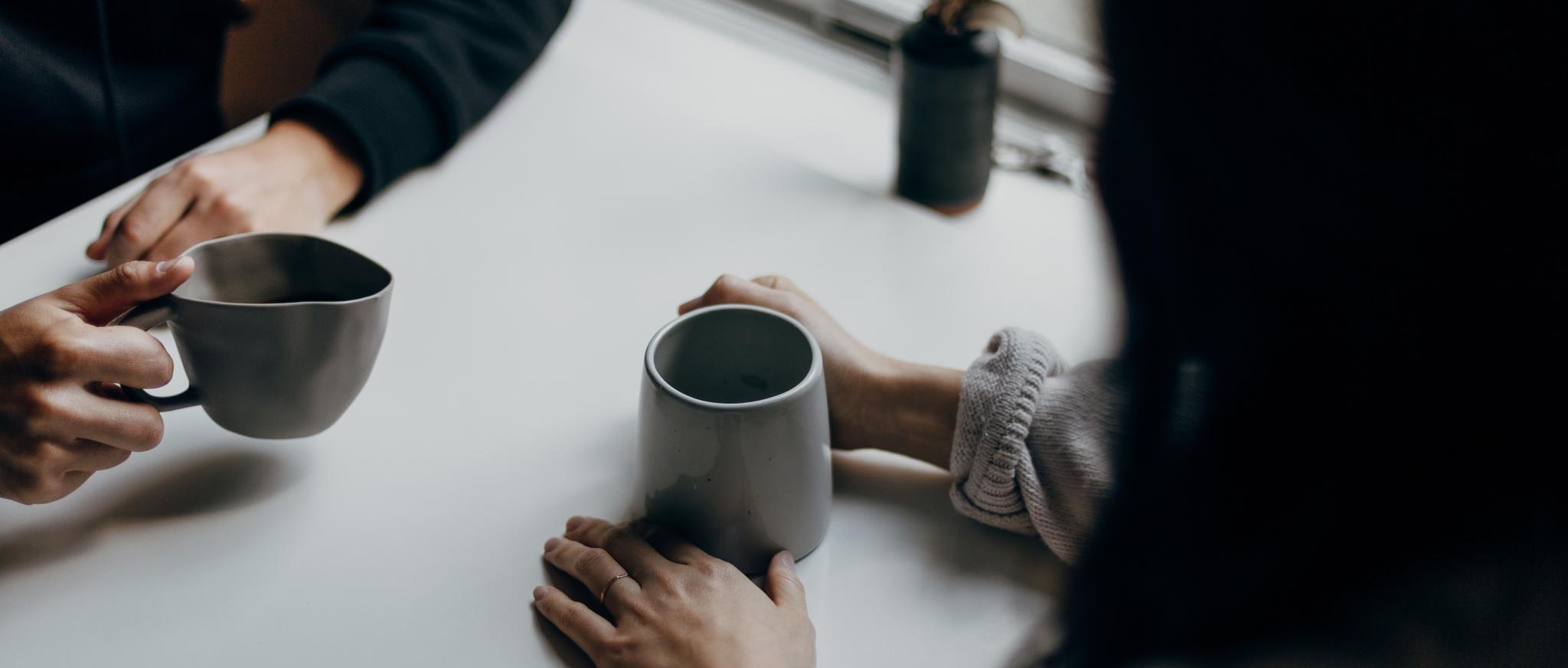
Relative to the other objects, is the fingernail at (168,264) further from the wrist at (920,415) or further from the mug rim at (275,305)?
the wrist at (920,415)

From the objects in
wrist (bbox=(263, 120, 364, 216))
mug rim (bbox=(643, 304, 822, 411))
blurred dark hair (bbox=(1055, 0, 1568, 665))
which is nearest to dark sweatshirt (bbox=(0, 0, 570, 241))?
wrist (bbox=(263, 120, 364, 216))

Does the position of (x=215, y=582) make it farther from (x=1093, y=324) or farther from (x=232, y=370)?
(x=1093, y=324)

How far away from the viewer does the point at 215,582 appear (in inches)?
18.7

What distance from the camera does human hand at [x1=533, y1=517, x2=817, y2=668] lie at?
43cm

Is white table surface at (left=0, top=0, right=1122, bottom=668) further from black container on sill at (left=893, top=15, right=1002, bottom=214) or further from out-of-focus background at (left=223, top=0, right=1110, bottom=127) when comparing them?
out-of-focus background at (left=223, top=0, right=1110, bottom=127)

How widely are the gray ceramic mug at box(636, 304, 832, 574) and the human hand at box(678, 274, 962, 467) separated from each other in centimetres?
6

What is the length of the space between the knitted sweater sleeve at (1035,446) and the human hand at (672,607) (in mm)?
111

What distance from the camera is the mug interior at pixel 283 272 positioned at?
1.70 ft

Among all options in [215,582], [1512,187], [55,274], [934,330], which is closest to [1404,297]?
[1512,187]

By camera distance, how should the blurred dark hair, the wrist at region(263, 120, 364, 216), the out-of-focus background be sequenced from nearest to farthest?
the blurred dark hair
the wrist at region(263, 120, 364, 216)
the out-of-focus background

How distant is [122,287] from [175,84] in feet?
1.53

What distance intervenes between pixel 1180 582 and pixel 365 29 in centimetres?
72

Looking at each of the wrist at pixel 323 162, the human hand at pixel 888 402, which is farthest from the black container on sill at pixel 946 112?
the wrist at pixel 323 162

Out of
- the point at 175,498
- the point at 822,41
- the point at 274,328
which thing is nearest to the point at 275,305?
the point at 274,328
